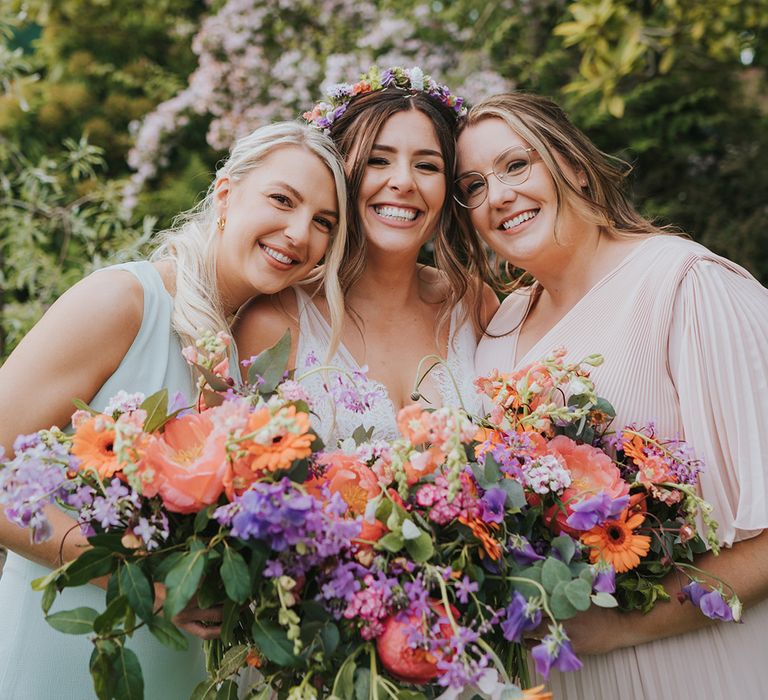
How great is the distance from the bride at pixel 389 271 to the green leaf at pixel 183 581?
1305mm

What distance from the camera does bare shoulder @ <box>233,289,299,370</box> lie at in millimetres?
2740

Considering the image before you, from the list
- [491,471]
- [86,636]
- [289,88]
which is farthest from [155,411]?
[289,88]

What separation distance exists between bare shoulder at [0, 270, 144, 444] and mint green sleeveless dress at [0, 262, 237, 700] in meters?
0.05

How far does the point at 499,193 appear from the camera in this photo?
2635 millimetres

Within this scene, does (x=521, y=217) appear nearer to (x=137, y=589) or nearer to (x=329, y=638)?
(x=329, y=638)

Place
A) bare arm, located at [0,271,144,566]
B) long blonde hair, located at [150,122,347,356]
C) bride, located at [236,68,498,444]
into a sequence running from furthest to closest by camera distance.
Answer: bride, located at [236,68,498,444], long blonde hair, located at [150,122,347,356], bare arm, located at [0,271,144,566]

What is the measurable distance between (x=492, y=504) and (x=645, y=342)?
952mm

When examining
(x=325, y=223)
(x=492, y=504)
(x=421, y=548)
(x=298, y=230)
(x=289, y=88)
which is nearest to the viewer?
(x=421, y=548)

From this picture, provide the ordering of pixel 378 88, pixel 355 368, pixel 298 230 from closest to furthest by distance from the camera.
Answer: pixel 298 230 → pixel 355 368 → pixel 378 88

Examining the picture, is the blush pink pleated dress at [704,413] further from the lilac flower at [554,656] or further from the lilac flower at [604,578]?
the lilac flower at [554,656]

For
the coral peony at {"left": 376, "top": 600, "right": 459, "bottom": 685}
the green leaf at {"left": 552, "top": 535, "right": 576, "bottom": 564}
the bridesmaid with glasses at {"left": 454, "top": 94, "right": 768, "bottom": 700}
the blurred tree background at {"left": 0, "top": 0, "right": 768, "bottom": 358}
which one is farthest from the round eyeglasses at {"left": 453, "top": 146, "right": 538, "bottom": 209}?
the blurred tree background at {"left": 0, "top": 0, "right": 768, "bottom": 358}

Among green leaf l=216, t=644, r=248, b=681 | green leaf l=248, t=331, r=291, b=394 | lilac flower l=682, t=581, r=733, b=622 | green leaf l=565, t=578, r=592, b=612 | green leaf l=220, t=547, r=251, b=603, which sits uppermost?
green leaf l=248, t=331, r=291, b=394

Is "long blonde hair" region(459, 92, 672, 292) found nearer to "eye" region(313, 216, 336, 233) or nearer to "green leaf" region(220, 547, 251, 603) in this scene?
"eye" region(313, 216, 336, 233)

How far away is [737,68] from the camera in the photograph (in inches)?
282
